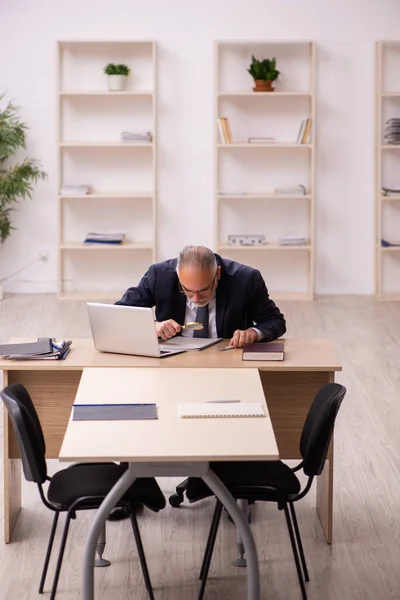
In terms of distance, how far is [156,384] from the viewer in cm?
359

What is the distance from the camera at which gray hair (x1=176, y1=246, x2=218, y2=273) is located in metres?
4.05

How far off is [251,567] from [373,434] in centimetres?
226

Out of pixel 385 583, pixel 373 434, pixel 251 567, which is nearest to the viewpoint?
pixel 251 567

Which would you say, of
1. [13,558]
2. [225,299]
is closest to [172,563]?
[13,558]

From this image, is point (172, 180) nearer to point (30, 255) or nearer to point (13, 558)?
point (30, 255)

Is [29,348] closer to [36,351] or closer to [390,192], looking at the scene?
[36,351]

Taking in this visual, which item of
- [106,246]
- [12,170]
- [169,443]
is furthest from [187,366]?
[12,170]

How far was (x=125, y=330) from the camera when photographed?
3.91 metres

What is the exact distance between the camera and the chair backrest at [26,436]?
3217 mm

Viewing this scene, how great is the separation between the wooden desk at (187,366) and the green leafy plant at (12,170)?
4.88 meters

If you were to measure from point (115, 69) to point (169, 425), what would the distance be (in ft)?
20.3

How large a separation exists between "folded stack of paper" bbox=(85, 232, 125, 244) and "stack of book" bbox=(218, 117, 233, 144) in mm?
1324

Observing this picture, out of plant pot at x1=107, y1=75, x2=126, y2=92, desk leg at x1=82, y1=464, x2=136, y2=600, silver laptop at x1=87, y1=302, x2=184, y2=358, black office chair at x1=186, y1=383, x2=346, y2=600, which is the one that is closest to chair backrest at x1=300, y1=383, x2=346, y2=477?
black office chair at x1=186, y1=383, x2=346, y2=600

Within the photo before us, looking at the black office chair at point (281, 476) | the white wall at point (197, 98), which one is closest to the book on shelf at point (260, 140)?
the white wall at point (197, 98)
